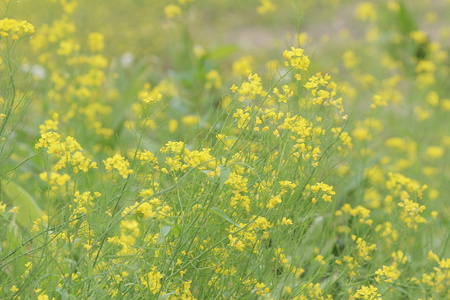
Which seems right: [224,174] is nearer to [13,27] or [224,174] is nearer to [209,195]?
[209,195]

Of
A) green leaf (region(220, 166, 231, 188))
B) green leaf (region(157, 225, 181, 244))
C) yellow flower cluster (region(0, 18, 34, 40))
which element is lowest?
green leaf (region(157, 225, 181, 244))

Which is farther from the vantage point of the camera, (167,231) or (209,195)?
(209,195)

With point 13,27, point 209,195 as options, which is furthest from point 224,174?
point 13,27

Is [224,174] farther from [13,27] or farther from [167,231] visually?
[13,27]

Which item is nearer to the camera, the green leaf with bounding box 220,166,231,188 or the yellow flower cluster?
the green leaf with bounding box 220,166,231,188

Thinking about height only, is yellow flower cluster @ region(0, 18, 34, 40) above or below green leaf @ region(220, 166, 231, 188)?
above

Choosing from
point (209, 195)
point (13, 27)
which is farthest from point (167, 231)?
point (13, 27)

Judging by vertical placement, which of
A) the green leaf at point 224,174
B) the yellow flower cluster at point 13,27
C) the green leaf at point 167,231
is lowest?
the green leaf at point 167,231

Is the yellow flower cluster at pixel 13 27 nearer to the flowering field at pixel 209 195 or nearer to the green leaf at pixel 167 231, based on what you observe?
the flowering field at pixel 209 195

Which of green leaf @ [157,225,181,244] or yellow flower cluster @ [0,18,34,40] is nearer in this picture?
green leaf @ [157,225,181,244]

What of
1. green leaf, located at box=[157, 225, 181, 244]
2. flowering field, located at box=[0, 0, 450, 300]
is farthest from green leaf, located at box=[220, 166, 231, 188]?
green leaf, located at box=[157, 225, 181, 244]

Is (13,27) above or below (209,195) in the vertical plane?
above

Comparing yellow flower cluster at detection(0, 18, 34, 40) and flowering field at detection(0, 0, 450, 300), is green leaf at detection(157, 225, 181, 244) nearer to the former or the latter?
flowering field at detection(0, 0, 450, 300)

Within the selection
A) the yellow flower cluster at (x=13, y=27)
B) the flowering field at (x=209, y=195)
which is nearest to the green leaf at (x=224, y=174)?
the flowering field at (x=209, y=195)
